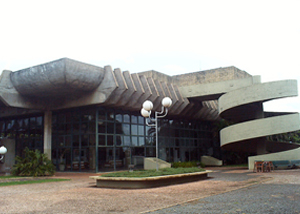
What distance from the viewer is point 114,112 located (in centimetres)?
2503

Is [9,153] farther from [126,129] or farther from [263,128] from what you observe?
[263,128]

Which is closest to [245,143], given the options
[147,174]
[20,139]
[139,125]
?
[139,125]

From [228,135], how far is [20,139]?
1916cm

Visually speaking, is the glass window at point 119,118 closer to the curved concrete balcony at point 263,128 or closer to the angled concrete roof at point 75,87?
the angled concrete roof at point 75,87

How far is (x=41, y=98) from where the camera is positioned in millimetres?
24359

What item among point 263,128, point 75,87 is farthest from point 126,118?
point 263,128

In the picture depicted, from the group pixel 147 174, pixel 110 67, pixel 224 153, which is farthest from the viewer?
pixel 224 153

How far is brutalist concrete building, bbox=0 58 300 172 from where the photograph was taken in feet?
70.3

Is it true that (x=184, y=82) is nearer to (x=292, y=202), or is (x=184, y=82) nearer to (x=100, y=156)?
(x=100, y=156)

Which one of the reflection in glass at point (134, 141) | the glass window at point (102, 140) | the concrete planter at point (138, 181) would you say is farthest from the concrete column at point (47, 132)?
the concrete planter at point (138, 181)

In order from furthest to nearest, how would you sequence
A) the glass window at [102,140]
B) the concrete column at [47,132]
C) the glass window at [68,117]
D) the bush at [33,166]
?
1. the glass window at [68,117]
2. the concrete column at [47,132]
3. the glass window at [102,140]
4. the bush at [33,166]

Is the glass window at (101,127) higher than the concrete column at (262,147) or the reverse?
higher

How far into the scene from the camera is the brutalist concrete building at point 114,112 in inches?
844

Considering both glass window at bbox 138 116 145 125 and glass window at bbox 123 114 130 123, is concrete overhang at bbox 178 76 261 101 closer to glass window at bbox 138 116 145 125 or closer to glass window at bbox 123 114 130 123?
glass window at bbox 138 116 145 125
